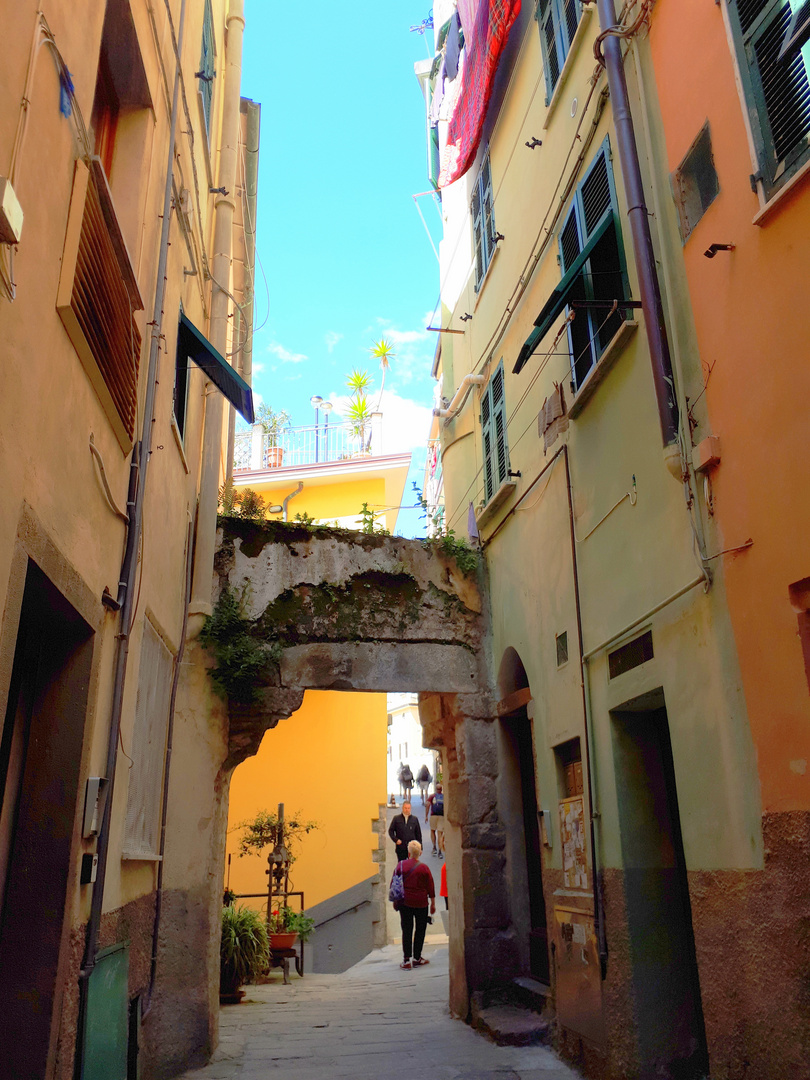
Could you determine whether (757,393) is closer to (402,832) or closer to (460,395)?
(460,395)

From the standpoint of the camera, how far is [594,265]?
6.18m

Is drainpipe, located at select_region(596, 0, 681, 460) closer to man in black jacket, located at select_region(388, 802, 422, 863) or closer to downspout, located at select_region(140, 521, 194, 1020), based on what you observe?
downspout, located at select_region(140, 521, 194, 1020)

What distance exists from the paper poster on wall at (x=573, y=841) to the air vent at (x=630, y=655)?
1160 mm

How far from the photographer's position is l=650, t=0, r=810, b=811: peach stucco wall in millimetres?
3752

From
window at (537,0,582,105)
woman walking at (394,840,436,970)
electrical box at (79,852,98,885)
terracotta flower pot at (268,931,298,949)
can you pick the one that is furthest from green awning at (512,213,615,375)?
terracotta flower pot at (268,931,298,949)

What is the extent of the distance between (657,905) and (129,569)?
12.6ft

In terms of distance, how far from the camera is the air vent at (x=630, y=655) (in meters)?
5.31

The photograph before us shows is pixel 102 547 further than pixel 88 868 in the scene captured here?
Yes

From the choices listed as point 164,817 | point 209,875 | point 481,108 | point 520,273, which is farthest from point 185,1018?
point 481,108

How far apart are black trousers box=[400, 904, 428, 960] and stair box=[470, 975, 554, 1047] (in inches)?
95.9

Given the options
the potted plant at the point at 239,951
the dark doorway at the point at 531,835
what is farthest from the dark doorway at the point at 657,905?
the potted plant at the point at 239,951

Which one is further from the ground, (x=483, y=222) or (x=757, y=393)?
(x=483, y=222)

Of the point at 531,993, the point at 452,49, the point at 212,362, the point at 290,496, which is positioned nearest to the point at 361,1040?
the point at 531,993

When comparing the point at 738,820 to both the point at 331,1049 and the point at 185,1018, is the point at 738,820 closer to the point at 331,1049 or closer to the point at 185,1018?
the point at 331,1049
